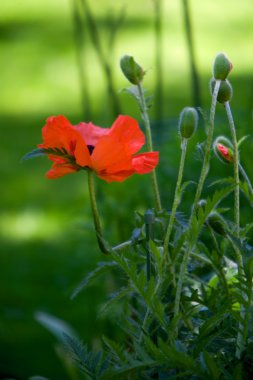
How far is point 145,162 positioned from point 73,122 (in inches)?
118

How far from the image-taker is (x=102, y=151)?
3.09 feet

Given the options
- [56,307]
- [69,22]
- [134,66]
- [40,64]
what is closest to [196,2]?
[69,22]

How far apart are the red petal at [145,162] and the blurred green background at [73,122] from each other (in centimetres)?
6

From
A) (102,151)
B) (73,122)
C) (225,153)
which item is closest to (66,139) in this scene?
(102,151)

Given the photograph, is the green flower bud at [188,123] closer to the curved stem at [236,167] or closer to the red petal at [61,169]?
the curved stem at [236,167]

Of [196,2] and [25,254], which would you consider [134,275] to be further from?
[196,2]

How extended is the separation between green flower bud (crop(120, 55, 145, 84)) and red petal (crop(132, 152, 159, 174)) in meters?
0.07

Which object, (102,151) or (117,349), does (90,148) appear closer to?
(102,151)

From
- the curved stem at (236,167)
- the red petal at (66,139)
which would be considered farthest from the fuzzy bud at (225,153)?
the red petal at (66,139)

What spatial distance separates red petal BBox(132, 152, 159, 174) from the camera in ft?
3.02

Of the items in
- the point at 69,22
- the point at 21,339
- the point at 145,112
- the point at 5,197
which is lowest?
the point at 21,339

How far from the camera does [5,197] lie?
3355mm

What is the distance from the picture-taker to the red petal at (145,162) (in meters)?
0.92

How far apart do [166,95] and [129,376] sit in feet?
11.0
